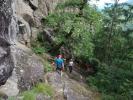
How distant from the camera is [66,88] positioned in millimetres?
23609

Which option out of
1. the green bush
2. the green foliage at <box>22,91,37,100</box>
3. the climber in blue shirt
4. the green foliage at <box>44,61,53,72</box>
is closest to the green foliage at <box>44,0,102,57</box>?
the green bush

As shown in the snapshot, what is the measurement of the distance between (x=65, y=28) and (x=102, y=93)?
5.57m

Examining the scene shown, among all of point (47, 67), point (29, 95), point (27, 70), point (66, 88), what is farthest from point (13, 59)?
point (47, 67)

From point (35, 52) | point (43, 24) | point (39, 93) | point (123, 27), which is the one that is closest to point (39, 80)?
point (39, 93)

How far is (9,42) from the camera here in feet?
46.0

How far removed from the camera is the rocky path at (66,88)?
74.8ft

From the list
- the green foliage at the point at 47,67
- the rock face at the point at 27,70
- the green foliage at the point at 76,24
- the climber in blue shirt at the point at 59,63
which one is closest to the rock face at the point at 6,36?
the rock face at the point at 27,70

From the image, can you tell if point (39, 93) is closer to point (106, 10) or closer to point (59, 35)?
point (59, 35)

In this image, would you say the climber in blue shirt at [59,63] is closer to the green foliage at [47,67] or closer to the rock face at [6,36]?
the green foliage at [47,67]

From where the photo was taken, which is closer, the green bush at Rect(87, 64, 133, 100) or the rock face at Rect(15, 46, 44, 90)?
the rock face at Rect(15, 46, 44, 90)

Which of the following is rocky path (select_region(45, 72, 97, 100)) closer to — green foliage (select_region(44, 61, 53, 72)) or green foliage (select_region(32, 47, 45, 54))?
green foliage (select_region(44, 61, 53, 72))

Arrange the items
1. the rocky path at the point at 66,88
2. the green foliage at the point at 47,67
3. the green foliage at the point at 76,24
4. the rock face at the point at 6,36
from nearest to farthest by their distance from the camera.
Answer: the rock face at the point at 6,36, the rocky path at the point at 66,88, the green foliage at the point at 47,67, the green foliage at the point at 76,24

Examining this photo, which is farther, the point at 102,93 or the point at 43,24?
the point at 43,24

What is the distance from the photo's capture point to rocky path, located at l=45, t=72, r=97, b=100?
22797 millimetres
